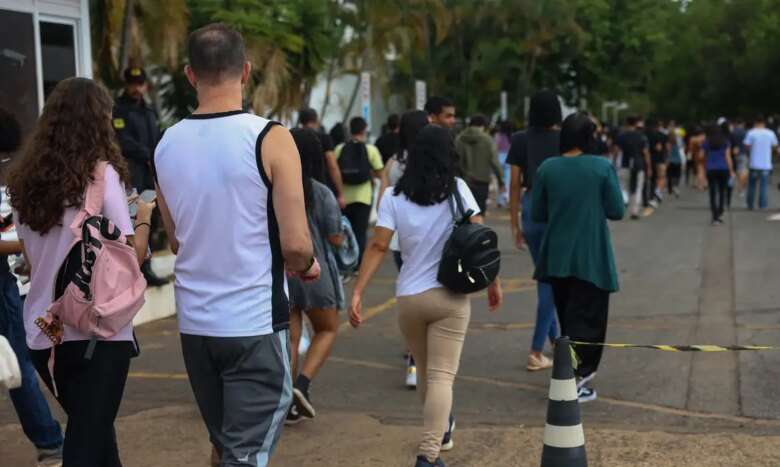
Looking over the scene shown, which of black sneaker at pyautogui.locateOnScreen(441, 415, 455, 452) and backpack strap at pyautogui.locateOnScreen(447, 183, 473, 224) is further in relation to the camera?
black sneaker at pyautogui.locateOnScreen(441, 415, 455, 452)

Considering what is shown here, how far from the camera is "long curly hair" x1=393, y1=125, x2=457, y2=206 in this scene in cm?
538

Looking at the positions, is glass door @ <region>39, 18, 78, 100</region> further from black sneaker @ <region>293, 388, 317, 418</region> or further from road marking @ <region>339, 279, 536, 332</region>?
black sneaker @ <region>293, 388, 317, 418</region>

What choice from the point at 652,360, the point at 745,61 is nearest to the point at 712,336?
the point at 652,360

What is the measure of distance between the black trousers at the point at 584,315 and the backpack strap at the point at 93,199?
131 inches

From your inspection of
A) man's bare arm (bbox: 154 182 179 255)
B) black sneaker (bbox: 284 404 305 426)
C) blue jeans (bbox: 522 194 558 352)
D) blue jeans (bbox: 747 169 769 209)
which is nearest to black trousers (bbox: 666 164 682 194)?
blue jeans (bbox: 747 169 769 209)

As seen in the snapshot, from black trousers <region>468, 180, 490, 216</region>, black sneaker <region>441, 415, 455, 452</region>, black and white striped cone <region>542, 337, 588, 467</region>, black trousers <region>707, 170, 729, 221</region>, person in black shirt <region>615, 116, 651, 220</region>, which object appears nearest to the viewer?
black and white striped cone <region>542, 337, 588, 467</region>

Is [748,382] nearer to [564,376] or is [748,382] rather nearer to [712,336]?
[712,336]

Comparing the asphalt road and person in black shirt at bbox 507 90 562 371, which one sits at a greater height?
person in black shirt at bbox 507 90 562 371

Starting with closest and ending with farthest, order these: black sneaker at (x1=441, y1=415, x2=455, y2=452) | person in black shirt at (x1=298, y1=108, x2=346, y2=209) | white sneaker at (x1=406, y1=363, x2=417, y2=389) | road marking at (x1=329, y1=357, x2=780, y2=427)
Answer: black sneaker at (x1=441, y1=415, x2=455, y2=452) → road marking at (x1=329, y1=357, x2=780, y2=427) → white sneaker at (x1=406, y1=363, x2=417, y2=389) → person in black shirt at (x1=298, y1=108, x2=346, y2=209)

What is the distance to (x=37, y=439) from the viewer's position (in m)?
5.25

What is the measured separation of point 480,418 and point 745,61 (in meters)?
50.5

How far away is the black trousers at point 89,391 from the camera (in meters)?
4.07

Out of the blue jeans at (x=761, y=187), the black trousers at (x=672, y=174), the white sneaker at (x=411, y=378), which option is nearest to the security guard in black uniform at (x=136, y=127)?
the white sneaker at (x=411, y=378)

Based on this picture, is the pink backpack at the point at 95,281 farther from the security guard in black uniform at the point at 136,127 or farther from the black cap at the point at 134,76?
the black cap at the point at 134,76
